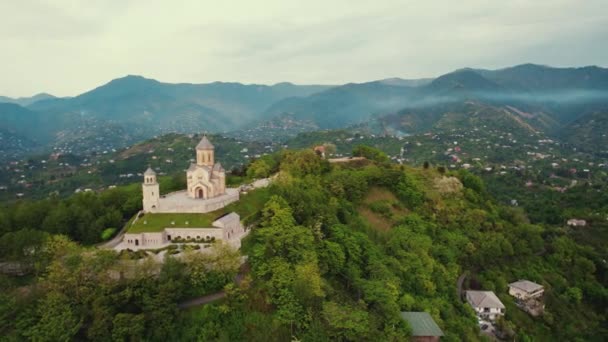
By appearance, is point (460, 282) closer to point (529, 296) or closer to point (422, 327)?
point (529, 296)

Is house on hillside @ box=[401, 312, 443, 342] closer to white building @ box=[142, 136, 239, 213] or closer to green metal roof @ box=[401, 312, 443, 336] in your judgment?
green metal roof @ box=[401, 312, 443, 336]

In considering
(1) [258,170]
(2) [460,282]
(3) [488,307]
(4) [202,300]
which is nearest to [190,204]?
(4) [202,300]

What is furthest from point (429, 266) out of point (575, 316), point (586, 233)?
point (586, 233)

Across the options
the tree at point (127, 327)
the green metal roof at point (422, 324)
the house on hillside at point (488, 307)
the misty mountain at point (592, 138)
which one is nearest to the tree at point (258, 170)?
the green metal roof at point (422, 324)

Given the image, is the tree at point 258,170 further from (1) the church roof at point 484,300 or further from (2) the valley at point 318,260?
(1) the church roof at point 484,300

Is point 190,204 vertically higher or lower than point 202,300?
higher

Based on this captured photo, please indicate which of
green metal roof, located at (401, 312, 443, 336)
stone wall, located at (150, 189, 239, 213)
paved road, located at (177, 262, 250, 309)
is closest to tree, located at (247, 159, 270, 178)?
stone wall, located at (150, 189, 239, 213)

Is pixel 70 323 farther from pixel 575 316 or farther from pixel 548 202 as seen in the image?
pixel 548 202
